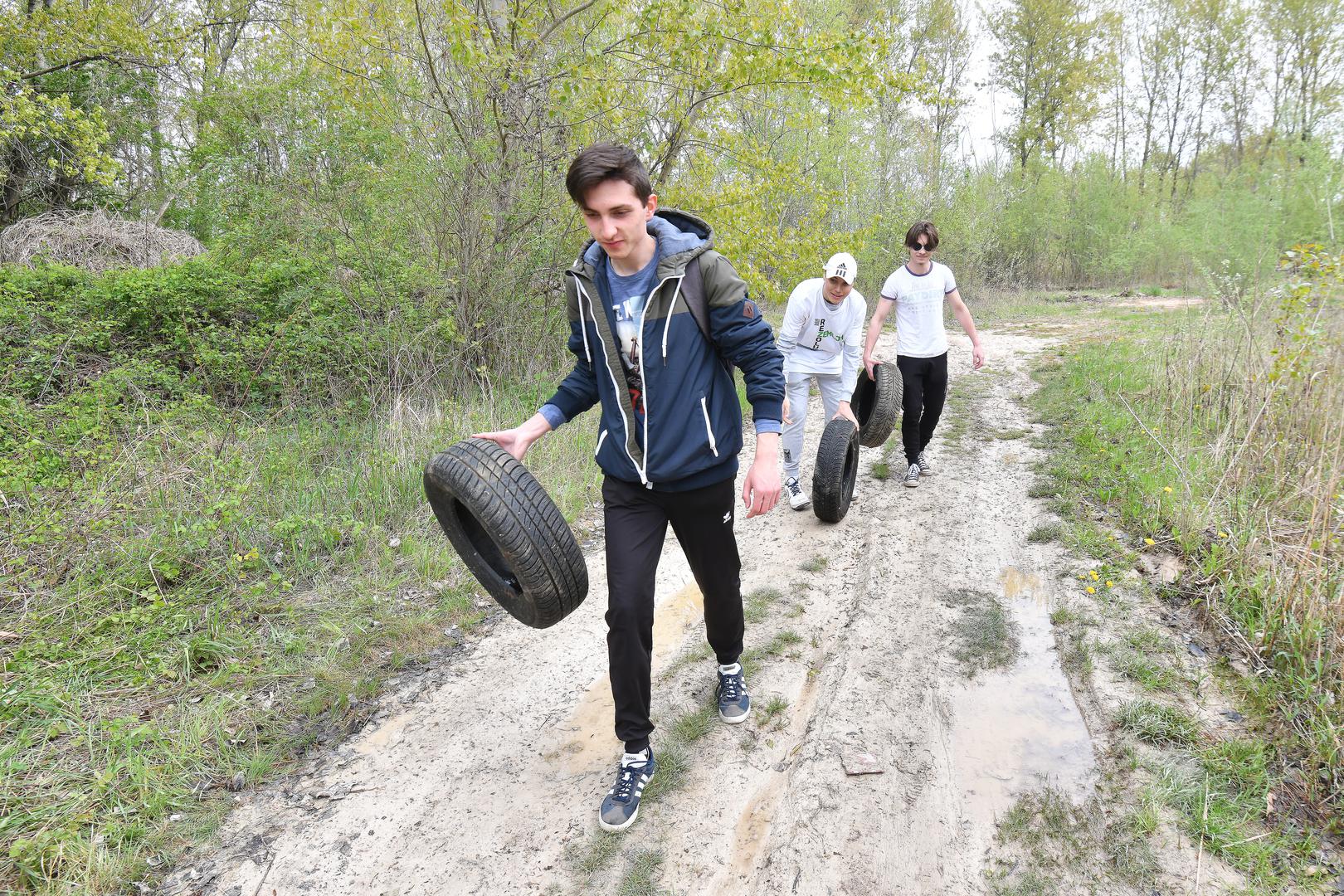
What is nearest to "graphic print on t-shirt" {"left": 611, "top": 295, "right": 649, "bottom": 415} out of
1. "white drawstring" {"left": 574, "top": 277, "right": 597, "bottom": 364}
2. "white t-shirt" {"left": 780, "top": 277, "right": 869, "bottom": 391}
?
"white drawstring" {"left": 574, "top": 277, "right": 597, "bottom": 364}

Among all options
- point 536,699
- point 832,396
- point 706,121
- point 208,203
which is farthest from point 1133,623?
point 208,203

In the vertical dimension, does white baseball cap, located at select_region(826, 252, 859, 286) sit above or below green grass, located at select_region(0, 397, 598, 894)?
above

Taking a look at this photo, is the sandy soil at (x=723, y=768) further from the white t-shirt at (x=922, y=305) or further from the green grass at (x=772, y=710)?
the white t-shirt at (x=922, y=305)

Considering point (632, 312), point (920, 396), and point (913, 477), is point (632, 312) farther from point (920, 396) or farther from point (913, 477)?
point (913, 477)

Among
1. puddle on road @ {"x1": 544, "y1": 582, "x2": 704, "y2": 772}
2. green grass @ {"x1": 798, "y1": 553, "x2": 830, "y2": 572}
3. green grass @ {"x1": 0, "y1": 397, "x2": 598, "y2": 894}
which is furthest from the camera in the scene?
green grass @ {"x1": 798, "y1": 553, "x2": 830, "y2": 572}

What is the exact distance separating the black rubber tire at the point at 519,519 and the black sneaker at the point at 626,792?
63 cm

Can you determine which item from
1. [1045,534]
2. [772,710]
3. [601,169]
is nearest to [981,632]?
[772,710]

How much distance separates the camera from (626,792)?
2.62m

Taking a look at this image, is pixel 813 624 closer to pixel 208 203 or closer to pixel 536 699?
pixel 536 699

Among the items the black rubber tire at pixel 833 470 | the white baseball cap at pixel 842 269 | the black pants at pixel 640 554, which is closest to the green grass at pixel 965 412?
the black rubber tire at pixel 833 470

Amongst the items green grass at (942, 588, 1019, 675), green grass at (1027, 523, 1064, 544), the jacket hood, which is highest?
the jacket hood

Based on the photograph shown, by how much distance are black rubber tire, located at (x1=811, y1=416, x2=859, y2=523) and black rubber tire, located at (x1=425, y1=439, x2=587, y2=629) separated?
271cm

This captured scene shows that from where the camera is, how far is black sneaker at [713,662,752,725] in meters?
3.12

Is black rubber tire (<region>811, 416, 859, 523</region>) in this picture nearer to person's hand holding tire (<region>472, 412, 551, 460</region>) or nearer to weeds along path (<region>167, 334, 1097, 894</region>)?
weeds along path (<region>167, 334, 1097, 894</region>)
